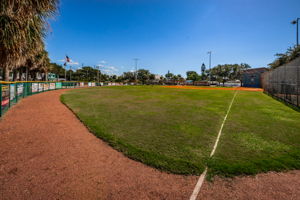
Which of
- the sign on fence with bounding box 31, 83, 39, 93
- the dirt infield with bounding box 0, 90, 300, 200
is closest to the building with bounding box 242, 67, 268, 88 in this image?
the dirt infield with bounding box 0, 90, 300, 200

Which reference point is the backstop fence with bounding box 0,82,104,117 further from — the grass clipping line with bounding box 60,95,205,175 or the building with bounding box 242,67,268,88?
the building with bounding box 242,67,268,88

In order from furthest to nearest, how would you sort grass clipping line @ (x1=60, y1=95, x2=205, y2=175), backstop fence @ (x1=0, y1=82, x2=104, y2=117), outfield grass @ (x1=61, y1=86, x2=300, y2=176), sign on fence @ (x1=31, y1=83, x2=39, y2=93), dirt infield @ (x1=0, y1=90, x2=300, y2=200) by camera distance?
1. sign on fence @ (x1=31, y1=83, x2=39, y2=93)
2. backstop fence @ (x1=0, y1=82, x2=104, y2=117)
3. outfield grass @ (x1=61, y1=86, x2=300, y2=176)
4. grass clipping line @ (x1=60, y1=95, x2=205, y2=175)
5. dirt infield @ (x1=0, y1=90, x2=300, y2=200)

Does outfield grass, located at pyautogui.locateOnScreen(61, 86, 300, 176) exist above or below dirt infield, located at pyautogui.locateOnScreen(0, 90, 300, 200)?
above

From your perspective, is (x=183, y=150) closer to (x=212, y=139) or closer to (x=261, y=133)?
(x=212, y=139)

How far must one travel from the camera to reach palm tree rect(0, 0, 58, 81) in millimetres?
5309

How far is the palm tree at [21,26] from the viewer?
5309 mm

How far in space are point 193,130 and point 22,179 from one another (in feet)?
17.6

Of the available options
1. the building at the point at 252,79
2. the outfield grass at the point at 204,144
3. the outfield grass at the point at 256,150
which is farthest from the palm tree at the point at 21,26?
the building at the point at 252,79

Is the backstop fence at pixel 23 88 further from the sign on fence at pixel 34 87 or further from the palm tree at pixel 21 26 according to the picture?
the palm tree at pixel 21 26

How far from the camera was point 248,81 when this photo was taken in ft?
209

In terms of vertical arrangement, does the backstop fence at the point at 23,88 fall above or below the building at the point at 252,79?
below

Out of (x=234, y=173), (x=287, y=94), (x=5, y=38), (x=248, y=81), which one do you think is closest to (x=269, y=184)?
(x=234, y=173)

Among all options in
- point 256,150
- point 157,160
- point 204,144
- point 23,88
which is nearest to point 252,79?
point 256,150

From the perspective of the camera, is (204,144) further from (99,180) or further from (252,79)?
(252,79)
